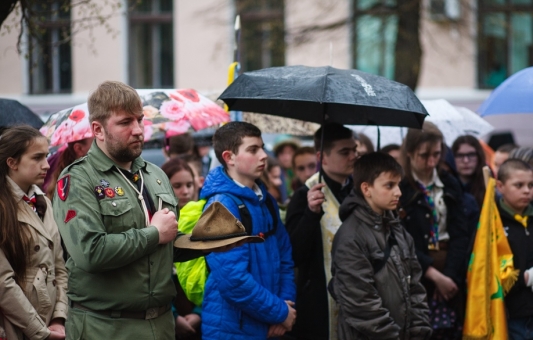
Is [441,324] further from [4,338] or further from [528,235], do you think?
[4,338]

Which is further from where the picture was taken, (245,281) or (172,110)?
(172,110)

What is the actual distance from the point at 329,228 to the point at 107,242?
7.56 feet

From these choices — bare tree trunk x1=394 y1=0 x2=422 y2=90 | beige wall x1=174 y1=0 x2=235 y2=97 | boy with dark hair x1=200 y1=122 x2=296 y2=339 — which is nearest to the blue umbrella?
boy with dark hair x1=200 y1=122 x2=296 y2=339

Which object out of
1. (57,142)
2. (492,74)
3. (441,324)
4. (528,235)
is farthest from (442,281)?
(492,74)

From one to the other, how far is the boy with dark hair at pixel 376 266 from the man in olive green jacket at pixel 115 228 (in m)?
1.42

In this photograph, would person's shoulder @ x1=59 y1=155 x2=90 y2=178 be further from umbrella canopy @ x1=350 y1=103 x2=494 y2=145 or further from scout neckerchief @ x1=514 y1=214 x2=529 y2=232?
umbrella canopy @ x1=350 y1=103 x2=494 y2=145

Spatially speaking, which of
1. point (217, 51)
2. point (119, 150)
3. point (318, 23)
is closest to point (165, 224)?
point (119, 150)

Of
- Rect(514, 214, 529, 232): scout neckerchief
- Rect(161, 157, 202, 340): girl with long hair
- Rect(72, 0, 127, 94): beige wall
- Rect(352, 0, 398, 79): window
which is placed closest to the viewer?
Rect(161, 157, 202, 340): girl with long hair

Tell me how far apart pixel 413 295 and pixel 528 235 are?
1205 mm

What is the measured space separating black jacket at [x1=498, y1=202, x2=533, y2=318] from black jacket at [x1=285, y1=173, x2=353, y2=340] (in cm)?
136

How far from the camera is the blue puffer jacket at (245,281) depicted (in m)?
4.71

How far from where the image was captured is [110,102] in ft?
12.2

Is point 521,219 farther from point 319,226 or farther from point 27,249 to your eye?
point 27,249

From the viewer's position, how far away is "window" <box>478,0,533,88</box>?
60.3 feet
